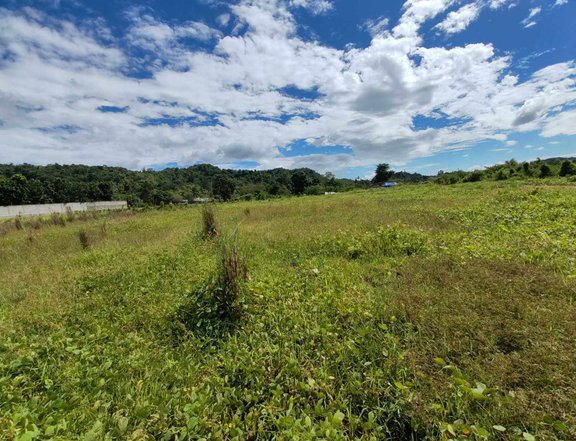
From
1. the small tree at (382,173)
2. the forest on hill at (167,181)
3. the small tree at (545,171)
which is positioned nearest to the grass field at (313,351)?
the forest on hill at (167,181)

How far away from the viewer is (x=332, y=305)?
3768 millimetres

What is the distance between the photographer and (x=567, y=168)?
23.3 m

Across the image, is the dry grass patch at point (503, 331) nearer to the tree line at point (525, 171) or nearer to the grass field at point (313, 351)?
the grass field at point (313, 351)

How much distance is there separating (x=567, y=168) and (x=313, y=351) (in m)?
31.3

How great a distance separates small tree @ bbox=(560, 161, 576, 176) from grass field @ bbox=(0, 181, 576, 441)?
2503cm

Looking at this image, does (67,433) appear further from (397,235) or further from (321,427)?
(397,235)

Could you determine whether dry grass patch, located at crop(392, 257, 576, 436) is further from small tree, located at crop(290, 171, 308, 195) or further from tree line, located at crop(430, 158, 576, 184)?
small tree, located at crop(290, 171, 308, 195)

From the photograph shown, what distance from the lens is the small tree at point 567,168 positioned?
2281cm

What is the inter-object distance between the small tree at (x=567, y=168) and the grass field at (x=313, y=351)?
2503cm

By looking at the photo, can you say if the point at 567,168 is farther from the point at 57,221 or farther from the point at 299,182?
the point at 299,182

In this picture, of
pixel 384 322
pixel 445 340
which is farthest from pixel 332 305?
A: pixel 445 340

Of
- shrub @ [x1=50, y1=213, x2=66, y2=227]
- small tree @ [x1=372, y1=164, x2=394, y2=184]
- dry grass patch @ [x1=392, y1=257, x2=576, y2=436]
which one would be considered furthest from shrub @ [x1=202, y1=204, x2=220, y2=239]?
small tree @ [x1=372, y1=164, x2=394, y2=184]

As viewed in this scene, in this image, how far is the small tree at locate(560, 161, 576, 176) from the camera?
74.8ft

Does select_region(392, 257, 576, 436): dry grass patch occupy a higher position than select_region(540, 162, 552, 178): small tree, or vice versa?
select_region(540, 162, 552, 178): small tree
